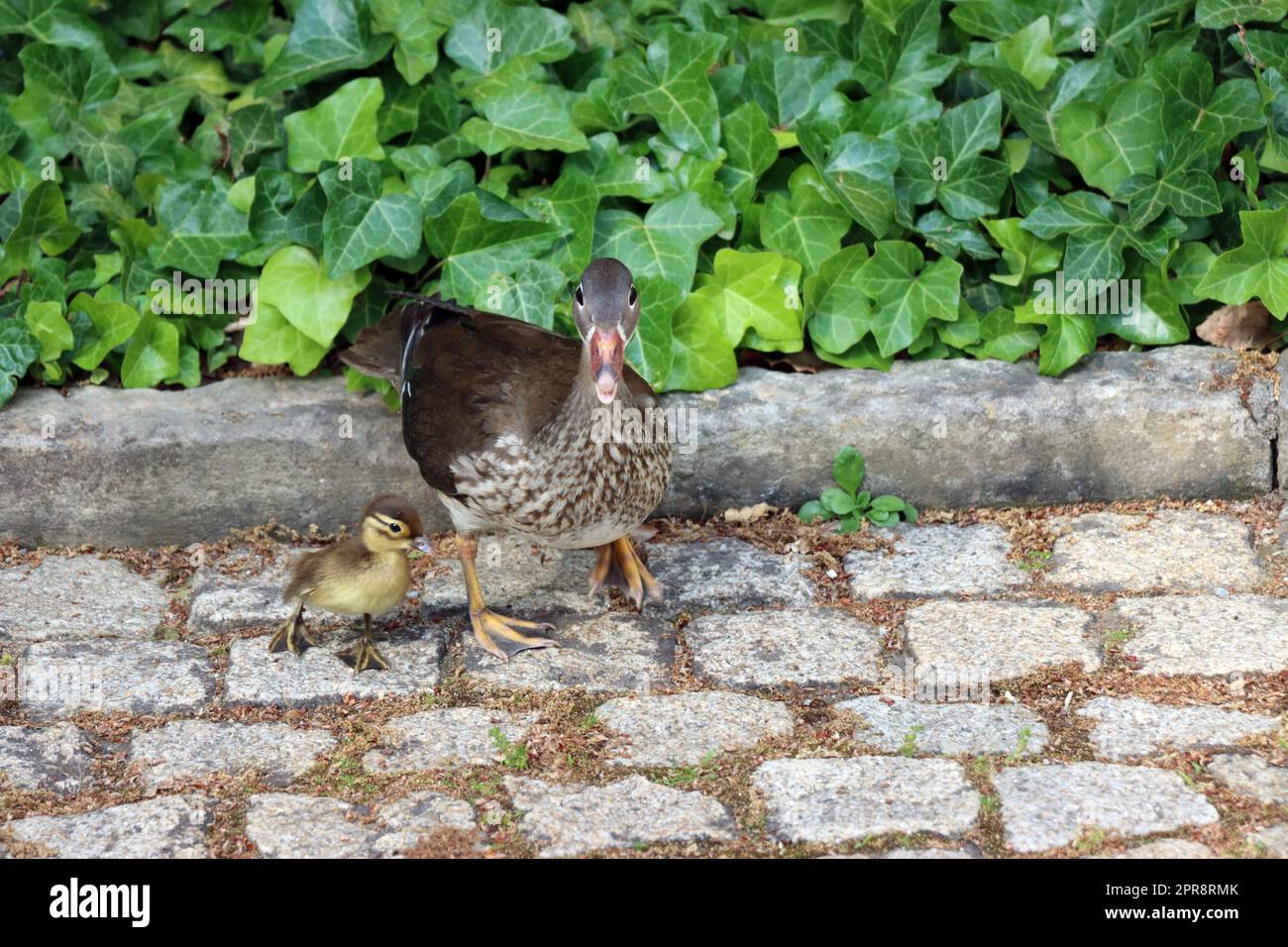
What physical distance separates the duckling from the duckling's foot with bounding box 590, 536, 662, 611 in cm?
66

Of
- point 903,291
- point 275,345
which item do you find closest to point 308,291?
point 275,345

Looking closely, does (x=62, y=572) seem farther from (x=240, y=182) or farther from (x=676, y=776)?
(x=676, y=776)

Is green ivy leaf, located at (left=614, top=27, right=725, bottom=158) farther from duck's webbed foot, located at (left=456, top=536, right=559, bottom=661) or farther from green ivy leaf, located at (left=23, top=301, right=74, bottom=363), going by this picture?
green ivy leaf, located at (left=23, top=301, right=74, bottom=363)

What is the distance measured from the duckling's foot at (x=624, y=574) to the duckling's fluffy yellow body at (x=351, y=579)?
71 centimetres

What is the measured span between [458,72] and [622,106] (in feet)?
2.28

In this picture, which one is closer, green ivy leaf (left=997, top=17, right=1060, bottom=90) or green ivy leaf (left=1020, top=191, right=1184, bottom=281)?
green ivy leaf (left=1020, top=191, right=1184, bottom=281)

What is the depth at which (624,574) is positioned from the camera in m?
4.86

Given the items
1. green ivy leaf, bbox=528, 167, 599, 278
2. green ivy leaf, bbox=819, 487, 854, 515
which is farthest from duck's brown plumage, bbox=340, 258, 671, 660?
green ivy leaf, bbox=819, 487, 854, 515

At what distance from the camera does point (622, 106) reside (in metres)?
5.72

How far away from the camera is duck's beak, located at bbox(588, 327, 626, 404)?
4.20 metres

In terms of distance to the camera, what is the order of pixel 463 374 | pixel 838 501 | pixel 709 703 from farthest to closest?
pixel 838 501, pixel 463 374, pixel 709 703

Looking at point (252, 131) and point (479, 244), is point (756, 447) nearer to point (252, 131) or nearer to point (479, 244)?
point (479, 244)

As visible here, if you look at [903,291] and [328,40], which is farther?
[328,40]

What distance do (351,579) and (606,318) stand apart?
3.62 feet
